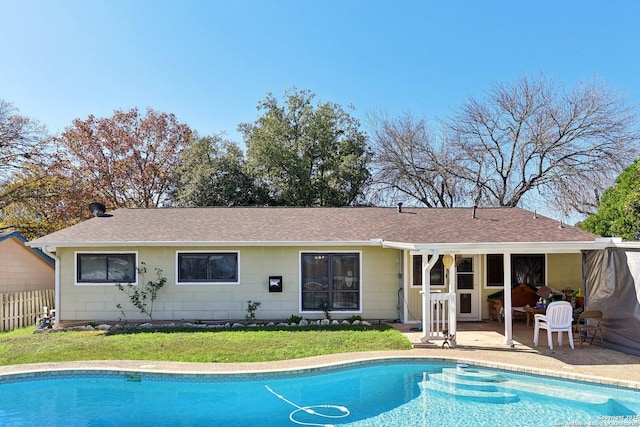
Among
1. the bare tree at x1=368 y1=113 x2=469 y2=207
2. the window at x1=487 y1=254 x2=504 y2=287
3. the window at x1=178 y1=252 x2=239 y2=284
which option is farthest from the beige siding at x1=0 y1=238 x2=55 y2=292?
the bare tree at x1=368 y1=113 x2=469 y2=207

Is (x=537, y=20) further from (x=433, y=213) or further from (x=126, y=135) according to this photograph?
(x=126, y=135)

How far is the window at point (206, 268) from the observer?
40.8 feet

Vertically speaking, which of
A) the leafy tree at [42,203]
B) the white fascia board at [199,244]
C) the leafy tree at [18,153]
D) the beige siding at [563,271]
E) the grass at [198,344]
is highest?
the leafy tree at [18,153]

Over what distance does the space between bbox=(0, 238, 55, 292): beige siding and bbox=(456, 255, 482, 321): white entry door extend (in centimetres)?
1326

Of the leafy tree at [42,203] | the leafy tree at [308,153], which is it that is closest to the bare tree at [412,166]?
the leafy tree at [308,153]

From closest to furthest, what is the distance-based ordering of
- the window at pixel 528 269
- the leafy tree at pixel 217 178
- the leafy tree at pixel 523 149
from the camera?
1. the window at pixel 528 269
2. the leafy tree at pixel 523 149
3. the leafy tree at pixel 217 178

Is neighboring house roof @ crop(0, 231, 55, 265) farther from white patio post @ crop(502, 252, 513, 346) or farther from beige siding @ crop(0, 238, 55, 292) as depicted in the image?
white patio post @ crop(502, 252, 513, 346)

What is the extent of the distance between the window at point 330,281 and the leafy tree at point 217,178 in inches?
501

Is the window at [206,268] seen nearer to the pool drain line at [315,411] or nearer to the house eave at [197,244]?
the house eave at [197,244]

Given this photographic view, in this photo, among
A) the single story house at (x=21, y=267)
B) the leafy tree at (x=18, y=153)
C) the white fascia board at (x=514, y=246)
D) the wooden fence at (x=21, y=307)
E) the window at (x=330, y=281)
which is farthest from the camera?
the leafy tree at (x=18, y=153)

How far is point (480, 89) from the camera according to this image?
83.5 feet

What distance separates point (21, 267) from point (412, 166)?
1949 centimetres

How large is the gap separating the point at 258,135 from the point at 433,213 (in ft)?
43.1

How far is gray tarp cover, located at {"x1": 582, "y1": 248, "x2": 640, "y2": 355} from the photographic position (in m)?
8.88
